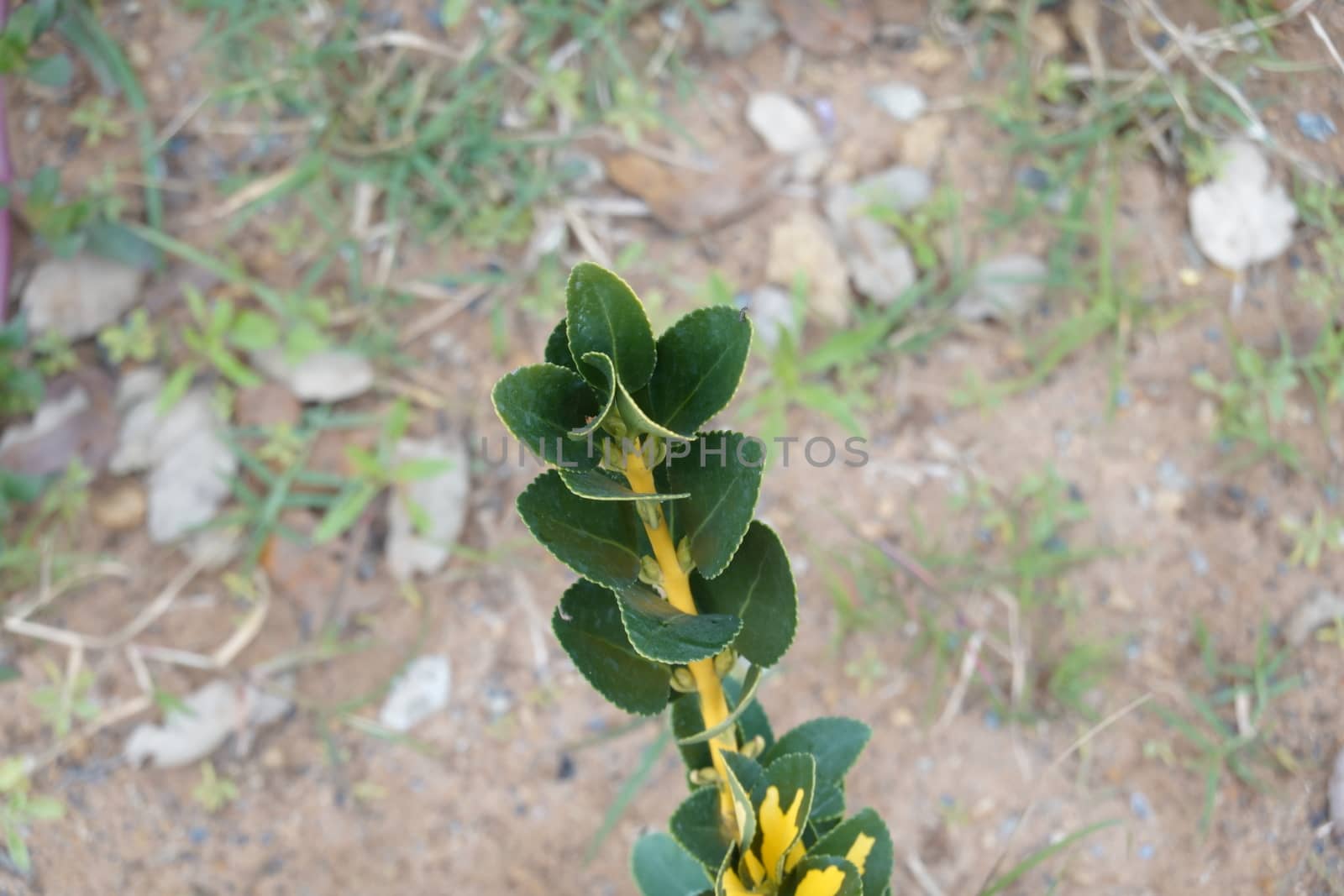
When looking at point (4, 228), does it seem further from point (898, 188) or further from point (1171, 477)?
point (1171, 477)

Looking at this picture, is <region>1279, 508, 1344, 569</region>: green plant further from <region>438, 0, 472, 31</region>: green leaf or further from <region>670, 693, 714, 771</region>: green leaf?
<region>438, 0, 472, 31</region>: green leaf

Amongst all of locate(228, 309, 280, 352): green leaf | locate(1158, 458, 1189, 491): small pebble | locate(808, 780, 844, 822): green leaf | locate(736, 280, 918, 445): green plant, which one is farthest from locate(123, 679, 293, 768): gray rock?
locate(1158, 458, 1189, 491): small pebble

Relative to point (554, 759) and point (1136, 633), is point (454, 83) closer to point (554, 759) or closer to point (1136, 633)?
point (554, 759)

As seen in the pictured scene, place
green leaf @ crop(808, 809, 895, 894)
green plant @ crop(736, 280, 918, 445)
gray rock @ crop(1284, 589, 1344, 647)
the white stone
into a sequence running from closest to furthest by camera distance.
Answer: green leaf @ crop(808, 809, 895, 894), gray rock @ crop(1284, 589, 1344, 647), green plant @ crop(736, 280, 918, 445), the white stone

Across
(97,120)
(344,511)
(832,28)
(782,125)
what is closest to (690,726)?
(344,511)

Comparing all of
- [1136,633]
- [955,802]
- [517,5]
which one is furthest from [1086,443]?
[517,5]

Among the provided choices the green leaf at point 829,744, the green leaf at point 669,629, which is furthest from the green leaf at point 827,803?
the green leaf at point 669,629

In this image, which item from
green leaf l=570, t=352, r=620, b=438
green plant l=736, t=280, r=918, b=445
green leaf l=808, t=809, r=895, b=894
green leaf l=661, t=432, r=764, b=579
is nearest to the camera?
green leaf l=570, t=352, r=620, b=438
